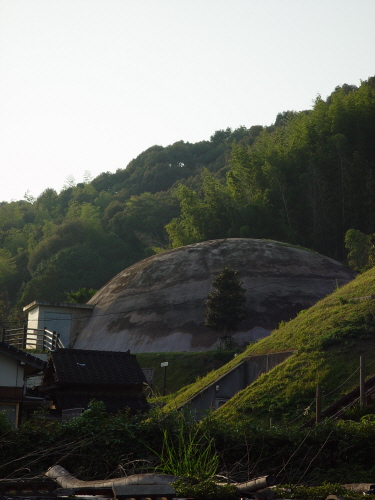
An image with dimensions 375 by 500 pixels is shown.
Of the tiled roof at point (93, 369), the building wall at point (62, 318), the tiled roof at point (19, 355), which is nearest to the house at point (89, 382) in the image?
the tiled roof at point (93, 369)

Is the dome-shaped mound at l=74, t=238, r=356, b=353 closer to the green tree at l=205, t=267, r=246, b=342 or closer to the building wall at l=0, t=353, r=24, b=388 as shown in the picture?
the green tree at l=205, t=267, r=246, b=342

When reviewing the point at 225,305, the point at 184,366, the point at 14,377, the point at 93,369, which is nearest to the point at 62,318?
the point at 225,305

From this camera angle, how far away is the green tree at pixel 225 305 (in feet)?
112

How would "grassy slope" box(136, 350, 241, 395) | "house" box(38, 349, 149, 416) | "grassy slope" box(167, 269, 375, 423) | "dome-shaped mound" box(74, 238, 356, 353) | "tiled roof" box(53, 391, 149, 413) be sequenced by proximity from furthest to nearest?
1. "dome-shaped mound" box(74, 238, 356, 353)
2. "grassy slope" box(136, 350, 241, 395)
3. "grassy slope" box(167, 269, 375, 423)
4. "house" box(38, 349, 149, 416)
5. "tiled roof" box(53, 391, 149, 413)

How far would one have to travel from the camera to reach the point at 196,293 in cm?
4000

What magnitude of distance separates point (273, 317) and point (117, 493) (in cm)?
3104

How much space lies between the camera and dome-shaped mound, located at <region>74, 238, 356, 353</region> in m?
36.4

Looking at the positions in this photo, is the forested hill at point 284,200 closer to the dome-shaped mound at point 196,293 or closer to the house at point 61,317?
the dome-shaped mound at point 196,293

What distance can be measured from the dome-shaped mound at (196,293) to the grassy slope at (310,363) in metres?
7.96

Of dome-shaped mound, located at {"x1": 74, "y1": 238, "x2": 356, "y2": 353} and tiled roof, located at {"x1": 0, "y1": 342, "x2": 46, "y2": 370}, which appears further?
dome-shaped mound, located at {"x1": 74, "y1": 238, "x2": 356, "y2": 353}

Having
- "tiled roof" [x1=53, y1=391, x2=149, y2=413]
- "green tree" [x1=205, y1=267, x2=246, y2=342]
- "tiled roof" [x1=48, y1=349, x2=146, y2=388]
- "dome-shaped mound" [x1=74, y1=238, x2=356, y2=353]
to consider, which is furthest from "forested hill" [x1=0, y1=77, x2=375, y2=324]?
"tiled roof" [x1=53, y1=391, x2=149, y2=413]

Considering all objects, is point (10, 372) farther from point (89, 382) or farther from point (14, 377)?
point (89, 382)

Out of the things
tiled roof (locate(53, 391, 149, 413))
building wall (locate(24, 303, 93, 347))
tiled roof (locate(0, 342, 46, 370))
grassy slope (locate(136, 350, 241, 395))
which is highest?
tiled roof (locate(0, 342, 46, 370))

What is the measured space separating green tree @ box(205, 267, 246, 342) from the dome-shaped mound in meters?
0.90
